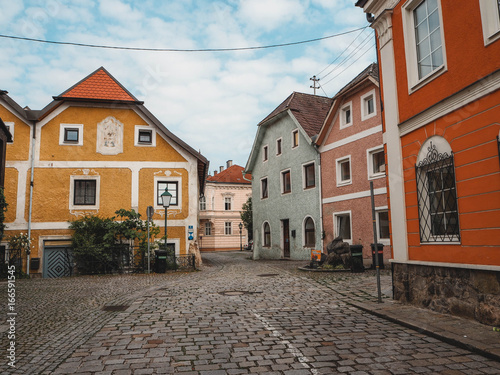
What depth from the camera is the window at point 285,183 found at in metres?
26.5

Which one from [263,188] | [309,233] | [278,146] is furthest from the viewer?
[263,188]

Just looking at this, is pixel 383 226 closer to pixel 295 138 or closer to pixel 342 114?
pixel 342 114

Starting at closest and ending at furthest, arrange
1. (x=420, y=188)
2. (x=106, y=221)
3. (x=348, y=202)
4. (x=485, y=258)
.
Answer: (x=485, y=258)
(x=420, y=188)
(x=106, y=221)
(x=348, y=202)

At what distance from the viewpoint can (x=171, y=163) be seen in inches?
811

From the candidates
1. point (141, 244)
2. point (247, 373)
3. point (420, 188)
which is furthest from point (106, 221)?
point (247, 373)

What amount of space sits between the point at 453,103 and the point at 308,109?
20.0 meters

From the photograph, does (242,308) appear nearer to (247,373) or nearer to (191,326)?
(191,326)

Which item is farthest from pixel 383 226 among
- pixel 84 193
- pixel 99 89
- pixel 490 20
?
pixel 99 89

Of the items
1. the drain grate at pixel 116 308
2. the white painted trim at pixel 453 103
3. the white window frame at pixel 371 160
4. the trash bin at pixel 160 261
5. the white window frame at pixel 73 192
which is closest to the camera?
the white painted trim at pixel 453 103

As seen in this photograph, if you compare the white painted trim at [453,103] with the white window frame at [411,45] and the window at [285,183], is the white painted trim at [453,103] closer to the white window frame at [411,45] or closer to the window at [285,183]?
the white window frame at [411,45]

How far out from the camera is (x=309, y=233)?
23922 millimetres

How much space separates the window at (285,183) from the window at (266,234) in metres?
3.21

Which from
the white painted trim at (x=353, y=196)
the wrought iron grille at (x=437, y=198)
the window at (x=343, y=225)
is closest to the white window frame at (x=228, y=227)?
the white painted trim at (x=353, y=196)

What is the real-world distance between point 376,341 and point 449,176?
3.25 meters
